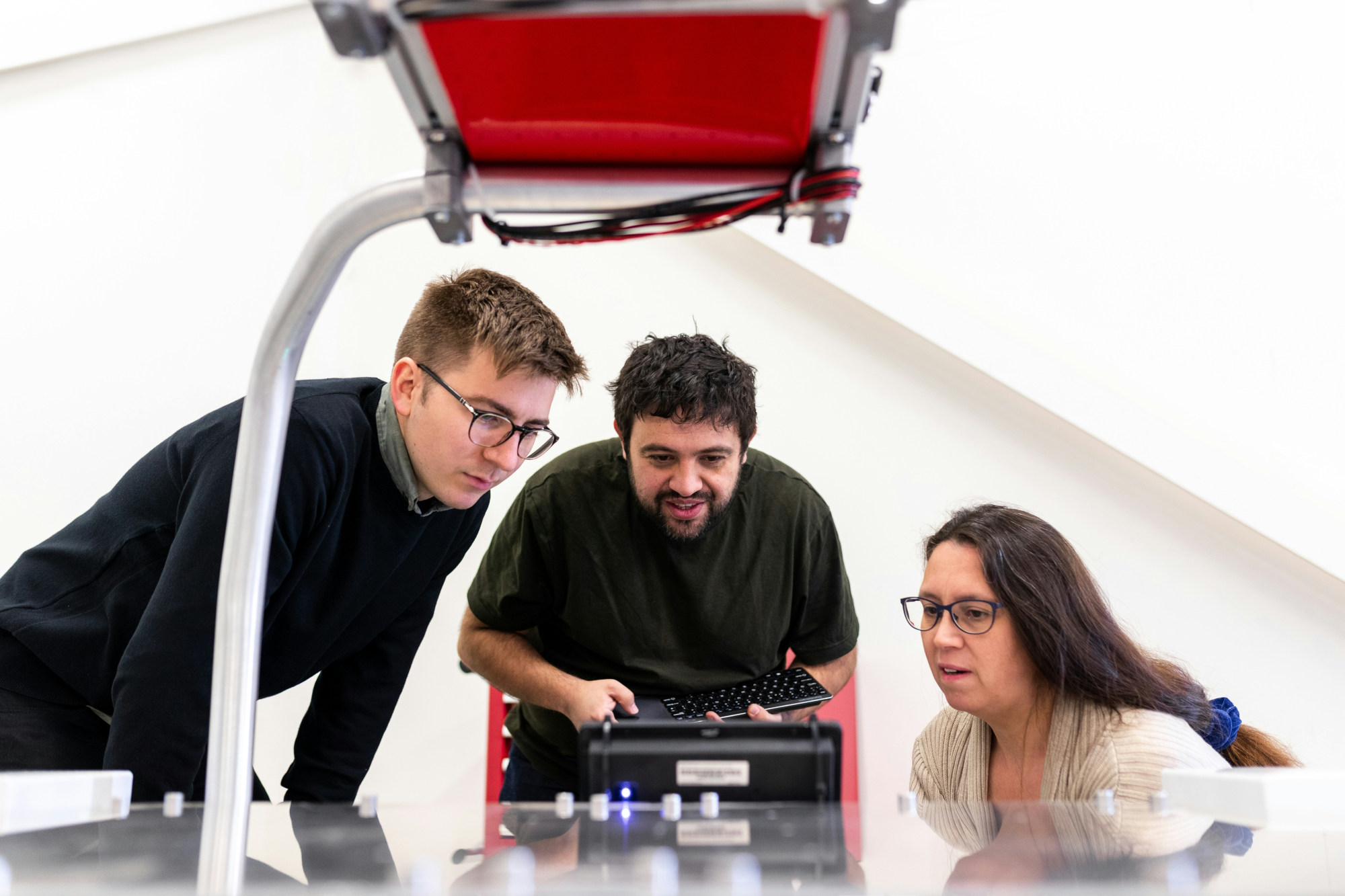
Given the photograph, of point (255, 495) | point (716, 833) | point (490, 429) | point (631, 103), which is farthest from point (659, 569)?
point (631, 103)

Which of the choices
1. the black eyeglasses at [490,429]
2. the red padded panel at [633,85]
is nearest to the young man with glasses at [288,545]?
the black eyeglasses at [490,429]

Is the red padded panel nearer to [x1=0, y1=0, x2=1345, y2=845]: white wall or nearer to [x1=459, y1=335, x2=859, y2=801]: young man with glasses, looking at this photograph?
[x1=459, y1=335, x2=859, y2=801]: young man with glasses

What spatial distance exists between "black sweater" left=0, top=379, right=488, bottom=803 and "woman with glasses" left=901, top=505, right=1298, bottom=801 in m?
0.77

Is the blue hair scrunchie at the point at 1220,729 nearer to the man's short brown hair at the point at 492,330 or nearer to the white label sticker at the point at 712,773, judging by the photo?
the white label sticker at the point at 712,773

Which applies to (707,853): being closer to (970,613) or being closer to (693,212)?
(693,212)

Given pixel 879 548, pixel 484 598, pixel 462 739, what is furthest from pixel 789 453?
pixel 462 739

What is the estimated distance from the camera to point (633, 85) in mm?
463

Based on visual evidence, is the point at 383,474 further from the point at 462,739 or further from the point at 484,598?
the point at 462,739

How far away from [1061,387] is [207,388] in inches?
80.5

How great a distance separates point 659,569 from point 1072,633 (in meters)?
0.70

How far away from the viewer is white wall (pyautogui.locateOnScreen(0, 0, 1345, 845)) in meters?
2.20

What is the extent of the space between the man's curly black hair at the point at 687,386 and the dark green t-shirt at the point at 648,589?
14 centimetres

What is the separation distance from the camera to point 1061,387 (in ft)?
7.21

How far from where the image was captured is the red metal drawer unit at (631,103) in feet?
1.40
